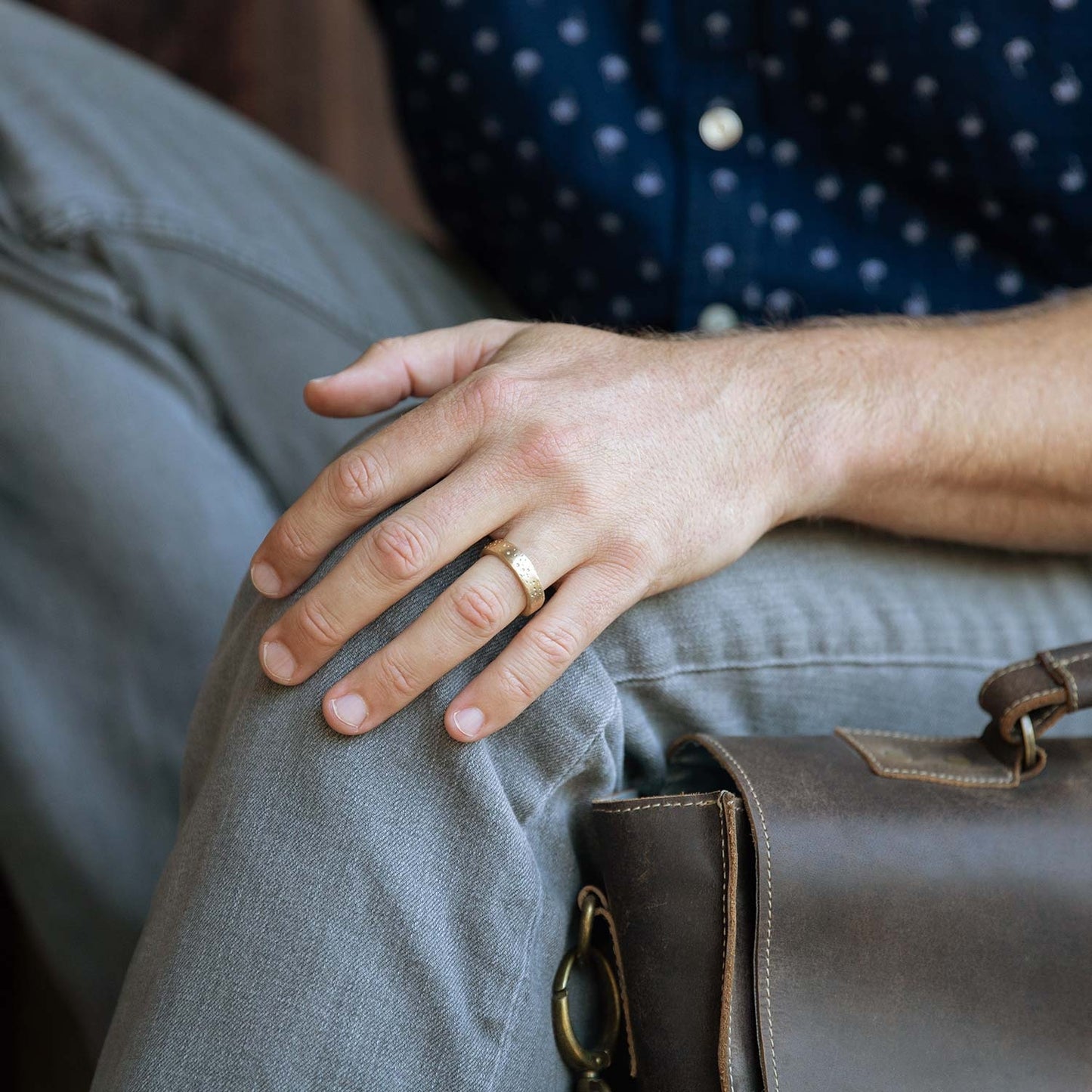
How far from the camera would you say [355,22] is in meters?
1.38

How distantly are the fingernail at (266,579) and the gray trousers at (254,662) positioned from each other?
0.01 meters

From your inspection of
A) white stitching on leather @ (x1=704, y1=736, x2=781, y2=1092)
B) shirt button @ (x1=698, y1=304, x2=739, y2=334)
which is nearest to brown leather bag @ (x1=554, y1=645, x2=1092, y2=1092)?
white stitching on leather @ (x1=704, y1=736, x2=781, y2=1092)

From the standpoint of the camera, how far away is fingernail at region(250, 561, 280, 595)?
1.62ft

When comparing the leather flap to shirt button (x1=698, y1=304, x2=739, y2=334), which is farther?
shirt button (x1=698, y1=304, x2=739, y2=334)

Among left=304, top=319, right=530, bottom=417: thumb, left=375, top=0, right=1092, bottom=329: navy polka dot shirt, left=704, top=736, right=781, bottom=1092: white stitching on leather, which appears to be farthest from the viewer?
left=375, top=0, right=1092, bottom=329: navy polka dot shirt

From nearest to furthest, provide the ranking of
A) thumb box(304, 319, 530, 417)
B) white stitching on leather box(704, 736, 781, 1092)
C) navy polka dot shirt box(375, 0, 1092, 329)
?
white stitching on leather box(704, 736, 781, 1092) → thumb box(304, 319, 530, 417) → navy polka dot shirt box(375, 0, 1092, 329)

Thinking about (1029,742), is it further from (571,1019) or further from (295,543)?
(295,543)

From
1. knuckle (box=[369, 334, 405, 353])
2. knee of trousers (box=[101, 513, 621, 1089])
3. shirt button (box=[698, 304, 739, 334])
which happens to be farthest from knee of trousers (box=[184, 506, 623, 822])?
shirt button (box=[698, 304, 739, 334])

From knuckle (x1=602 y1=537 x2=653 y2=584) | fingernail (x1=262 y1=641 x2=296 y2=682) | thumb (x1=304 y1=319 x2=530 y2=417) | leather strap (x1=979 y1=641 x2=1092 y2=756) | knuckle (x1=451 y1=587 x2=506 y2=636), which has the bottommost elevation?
leather strap (x1=979 y1=641 x2=1092 y2=756)

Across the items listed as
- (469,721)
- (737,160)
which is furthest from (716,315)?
(469,721)

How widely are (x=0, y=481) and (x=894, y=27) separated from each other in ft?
2.48

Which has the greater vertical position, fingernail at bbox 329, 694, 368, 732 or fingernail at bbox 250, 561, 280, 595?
fingernail at bbox 250, 561, 280, 595

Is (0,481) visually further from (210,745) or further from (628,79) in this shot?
(628,79)

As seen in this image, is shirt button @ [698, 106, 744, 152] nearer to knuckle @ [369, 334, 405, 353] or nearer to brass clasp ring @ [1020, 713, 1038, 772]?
knuckle @ [369, 334, 405, 353]
